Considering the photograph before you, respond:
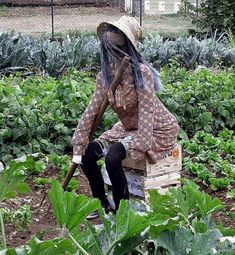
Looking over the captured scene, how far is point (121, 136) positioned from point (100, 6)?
836 inches

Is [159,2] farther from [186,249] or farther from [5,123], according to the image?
[186,249]

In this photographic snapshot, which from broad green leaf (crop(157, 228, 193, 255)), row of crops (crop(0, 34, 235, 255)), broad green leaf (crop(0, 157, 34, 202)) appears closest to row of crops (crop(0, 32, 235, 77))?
row of crops (crop(0, 34, 235, 255))

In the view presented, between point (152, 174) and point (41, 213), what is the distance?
32.1 inches

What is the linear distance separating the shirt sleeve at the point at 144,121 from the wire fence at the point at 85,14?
53.3 ft

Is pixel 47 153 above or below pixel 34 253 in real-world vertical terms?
below

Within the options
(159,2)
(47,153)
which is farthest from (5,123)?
(159,2)

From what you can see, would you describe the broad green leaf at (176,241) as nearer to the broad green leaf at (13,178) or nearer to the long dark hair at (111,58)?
the broad green leaf at (13,178)

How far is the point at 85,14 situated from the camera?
83.1 ft

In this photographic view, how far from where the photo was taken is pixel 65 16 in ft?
82.1

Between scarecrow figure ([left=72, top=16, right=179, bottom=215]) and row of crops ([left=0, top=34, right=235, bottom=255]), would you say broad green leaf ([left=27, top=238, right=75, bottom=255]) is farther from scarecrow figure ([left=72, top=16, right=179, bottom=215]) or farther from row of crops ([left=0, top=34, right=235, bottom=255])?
scarecrow figure ([left=72, top=16, right=179, bottom=215])

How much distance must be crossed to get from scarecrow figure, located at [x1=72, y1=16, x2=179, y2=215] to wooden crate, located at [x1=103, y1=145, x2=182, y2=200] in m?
0.09

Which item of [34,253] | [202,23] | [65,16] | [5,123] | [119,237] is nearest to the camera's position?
[34,253]

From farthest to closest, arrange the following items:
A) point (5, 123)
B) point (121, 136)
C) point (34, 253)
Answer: point (5, 123) < point (121, 136) < point (34, 253)

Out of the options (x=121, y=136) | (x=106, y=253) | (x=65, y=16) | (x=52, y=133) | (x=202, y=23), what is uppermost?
(x=106, y=253)
